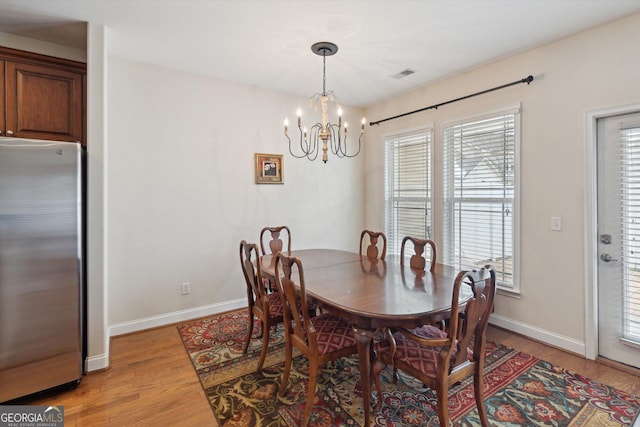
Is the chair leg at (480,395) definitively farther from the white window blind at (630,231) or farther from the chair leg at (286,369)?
the white window blind at (630,231)

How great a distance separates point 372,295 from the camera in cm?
198

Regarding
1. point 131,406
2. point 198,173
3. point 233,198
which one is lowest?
point 131,406

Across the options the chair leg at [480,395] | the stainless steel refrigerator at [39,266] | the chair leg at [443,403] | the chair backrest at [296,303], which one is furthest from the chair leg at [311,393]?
the stainless steel refrigerator at [39,266]

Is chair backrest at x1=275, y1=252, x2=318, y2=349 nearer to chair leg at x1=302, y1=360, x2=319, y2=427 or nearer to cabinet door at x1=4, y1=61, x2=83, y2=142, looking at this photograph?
chair leg at x1=302, y1=360, x2=319, y2=427

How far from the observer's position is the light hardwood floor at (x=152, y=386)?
1.95m

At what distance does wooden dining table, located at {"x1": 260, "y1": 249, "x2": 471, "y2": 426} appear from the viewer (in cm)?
170

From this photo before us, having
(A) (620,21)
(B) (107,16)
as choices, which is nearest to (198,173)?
(B) (107,16)

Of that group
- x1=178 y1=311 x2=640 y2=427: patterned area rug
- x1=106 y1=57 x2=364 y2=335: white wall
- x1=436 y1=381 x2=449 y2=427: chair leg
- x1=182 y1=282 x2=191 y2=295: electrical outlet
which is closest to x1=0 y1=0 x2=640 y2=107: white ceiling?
x1=106 y1=57 x2=364 y2=335: white wall

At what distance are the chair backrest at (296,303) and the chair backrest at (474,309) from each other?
79cm

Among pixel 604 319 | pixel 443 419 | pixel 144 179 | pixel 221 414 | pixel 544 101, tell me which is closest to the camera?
pixel 443 419

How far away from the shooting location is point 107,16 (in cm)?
240

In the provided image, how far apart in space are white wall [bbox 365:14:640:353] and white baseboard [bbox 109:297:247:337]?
3.06 metres

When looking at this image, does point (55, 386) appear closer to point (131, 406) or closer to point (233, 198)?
point (131, 406)

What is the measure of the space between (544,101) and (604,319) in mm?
1984
